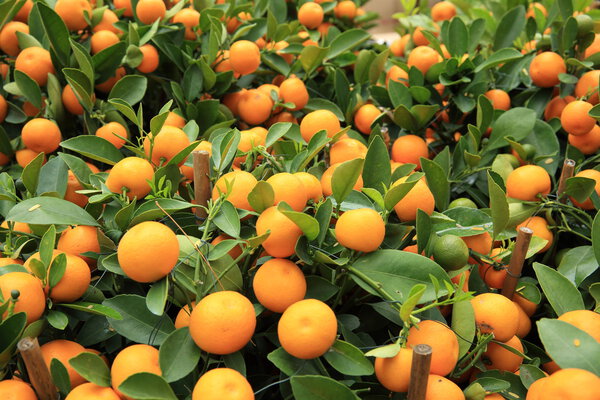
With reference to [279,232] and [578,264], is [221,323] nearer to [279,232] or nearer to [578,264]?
[279,232]

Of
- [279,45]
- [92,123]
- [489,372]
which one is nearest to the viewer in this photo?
[489,372]

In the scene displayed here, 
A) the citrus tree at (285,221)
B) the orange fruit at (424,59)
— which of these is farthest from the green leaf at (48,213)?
the orange fruit at (424,59)

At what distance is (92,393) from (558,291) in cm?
59

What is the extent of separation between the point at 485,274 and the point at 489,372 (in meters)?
0.18

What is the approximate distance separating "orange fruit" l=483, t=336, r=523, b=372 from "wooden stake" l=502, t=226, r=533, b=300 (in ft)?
0.27

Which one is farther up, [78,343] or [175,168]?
[175,168]

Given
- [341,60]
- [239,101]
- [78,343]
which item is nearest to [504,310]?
[78,343]

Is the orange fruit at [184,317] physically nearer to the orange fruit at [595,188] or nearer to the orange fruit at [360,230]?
the orange fruit at [360,230]

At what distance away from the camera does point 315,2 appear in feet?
5.44

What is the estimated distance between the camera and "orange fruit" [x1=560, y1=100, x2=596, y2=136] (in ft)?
3.29

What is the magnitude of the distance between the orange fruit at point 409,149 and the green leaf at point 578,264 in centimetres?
32

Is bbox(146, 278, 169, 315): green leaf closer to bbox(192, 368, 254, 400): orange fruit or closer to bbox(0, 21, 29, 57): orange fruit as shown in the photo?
bbox(192, 368, 254, 400): orange fruit

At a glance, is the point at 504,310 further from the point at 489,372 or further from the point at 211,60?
the point at 211,60

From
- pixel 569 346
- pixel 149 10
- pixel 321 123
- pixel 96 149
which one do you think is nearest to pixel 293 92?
pixel 321 123
